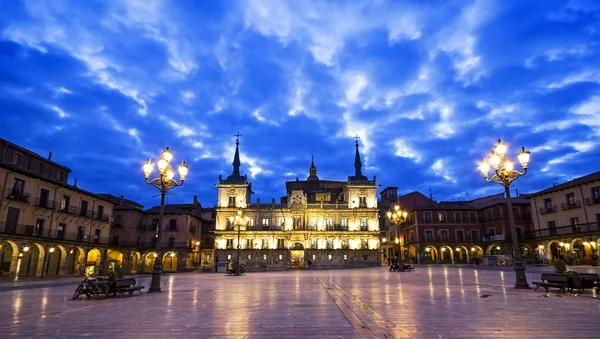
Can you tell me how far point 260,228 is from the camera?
59.3 m

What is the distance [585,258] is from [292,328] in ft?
142

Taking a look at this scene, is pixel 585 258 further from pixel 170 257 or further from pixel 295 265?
pixel 170 257

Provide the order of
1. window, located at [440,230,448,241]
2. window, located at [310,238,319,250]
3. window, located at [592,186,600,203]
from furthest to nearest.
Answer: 1. window, located at [310,238,319,250]
2. window, located at [440,230,448,241]
3. window, located at [592,186,600,203]

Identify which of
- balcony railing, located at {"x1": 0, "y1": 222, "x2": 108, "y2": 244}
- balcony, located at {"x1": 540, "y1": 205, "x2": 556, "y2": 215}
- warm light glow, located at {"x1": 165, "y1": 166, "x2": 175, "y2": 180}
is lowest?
balcony railing, located at {"x1": 0, "y1": 222, "x2": 108, "y2": 244}

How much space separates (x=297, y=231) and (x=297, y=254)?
3934 millimetres

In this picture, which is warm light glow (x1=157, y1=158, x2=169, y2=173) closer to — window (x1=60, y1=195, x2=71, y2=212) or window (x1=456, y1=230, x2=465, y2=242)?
window (x1=60, y1=195, x2=71, y2=212)

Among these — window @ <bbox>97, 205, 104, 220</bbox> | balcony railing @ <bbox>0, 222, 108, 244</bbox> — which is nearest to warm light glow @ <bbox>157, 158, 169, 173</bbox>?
balcony railing @ <bbox>0, 222, 108, 244</bbox>

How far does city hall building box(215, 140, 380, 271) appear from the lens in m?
57.8

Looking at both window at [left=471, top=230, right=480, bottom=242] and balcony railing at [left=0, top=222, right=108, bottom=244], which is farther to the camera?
window at [left=471, top=230, right=480, bottom=242]

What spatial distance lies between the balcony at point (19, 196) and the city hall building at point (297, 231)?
30171 mm

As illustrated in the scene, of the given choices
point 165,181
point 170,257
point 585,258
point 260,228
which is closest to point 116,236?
point 170,257

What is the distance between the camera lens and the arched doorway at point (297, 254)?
2290 inches

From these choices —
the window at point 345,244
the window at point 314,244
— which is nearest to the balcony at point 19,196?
the window at point 314,244

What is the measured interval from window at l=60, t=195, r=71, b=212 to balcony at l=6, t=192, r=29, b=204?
4685 millimetres
